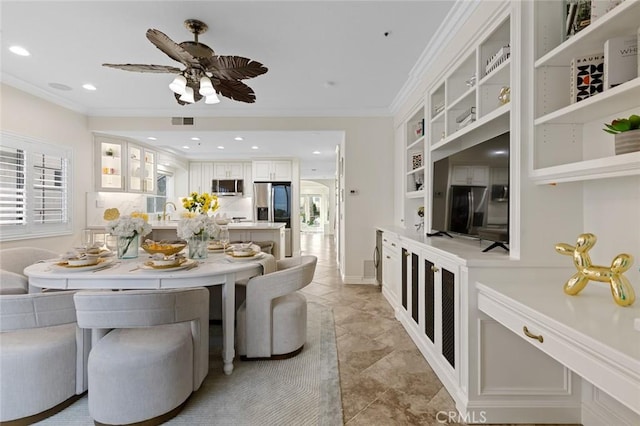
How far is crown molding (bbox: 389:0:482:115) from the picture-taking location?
2.13 metres

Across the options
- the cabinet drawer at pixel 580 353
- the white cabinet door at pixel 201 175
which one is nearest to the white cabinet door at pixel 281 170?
the white cabinet door at pixel 201 175

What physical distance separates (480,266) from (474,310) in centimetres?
26

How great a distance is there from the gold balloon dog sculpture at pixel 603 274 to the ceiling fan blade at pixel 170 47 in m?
2.62

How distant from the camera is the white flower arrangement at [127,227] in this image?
2250mm

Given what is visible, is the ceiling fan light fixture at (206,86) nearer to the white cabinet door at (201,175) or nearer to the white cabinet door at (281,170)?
the white cabinet door at (281,170)

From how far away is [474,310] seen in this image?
1.66 meters

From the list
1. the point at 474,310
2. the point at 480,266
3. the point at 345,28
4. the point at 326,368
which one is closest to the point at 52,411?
the point at 326,368

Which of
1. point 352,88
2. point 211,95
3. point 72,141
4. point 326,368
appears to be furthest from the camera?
point 72,141

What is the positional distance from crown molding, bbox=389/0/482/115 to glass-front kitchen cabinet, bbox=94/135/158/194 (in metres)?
4.96

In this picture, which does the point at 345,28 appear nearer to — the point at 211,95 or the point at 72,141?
the point at 211,95

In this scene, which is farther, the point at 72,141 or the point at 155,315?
the point at 72,141

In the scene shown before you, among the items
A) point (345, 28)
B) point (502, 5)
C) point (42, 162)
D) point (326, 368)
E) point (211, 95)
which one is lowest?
point (326, 368)

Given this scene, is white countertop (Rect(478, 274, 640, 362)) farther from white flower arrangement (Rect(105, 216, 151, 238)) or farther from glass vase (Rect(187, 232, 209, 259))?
white flower arrangement (Rect(105, 216, 151, 238))

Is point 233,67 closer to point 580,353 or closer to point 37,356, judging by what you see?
point 37,356
